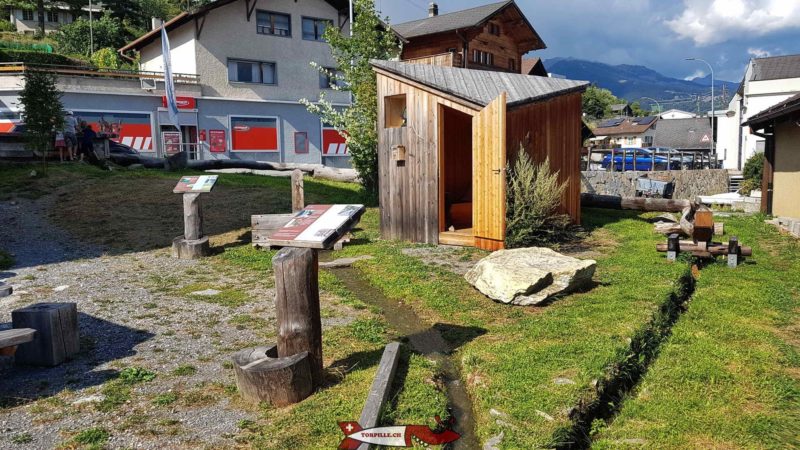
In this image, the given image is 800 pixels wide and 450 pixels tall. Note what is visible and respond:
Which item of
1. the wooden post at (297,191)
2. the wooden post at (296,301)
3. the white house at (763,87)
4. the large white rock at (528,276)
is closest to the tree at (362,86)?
the wooden post at (297,191)

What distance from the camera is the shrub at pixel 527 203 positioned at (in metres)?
11.6

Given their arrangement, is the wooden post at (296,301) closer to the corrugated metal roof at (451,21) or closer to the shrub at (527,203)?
the shrub at (527,203)

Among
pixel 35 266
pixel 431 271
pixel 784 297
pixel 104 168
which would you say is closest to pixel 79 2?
pixel 104 168

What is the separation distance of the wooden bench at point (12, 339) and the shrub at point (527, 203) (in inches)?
322

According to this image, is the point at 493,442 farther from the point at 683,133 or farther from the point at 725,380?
the point at 683,133

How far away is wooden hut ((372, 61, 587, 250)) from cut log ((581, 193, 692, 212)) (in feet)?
10.4

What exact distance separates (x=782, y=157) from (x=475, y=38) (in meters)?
18.6

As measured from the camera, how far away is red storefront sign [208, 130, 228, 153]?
105 ft

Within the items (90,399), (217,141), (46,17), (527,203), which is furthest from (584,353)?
(46,17)

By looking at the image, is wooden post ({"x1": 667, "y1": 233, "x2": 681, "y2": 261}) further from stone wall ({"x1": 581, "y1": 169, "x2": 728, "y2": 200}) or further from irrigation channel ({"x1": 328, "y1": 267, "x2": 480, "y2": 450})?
stone wall ({"x1": 581, "y1": 169, "x2": 728, "y2": 200})

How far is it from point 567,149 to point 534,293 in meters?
6.94

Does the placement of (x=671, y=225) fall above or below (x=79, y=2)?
below

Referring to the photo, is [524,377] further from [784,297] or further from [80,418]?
[784,297]

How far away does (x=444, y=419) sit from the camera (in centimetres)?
483
